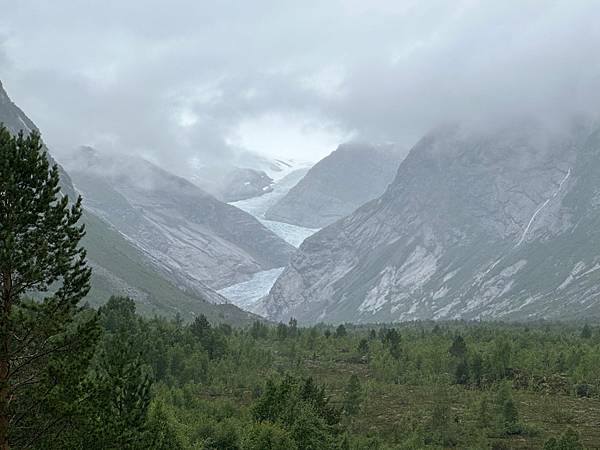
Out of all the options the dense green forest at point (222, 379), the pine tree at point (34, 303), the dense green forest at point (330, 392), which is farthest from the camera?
the dense green forest at point (330, 392)

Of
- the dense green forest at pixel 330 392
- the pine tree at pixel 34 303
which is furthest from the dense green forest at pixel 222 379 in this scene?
the dense green forest at pixel 330 392

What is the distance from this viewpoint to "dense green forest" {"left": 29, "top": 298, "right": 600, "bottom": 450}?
115 feet

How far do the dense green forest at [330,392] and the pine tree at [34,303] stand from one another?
4.34 feet

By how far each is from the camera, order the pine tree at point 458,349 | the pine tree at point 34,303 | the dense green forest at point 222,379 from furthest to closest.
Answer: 1. the pine tree at point 458,349
2. the dense green forest at point 222,379
3. the pine tree at point 34,303

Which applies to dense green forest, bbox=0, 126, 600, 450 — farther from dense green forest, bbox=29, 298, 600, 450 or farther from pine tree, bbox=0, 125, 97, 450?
dense green forest, bbox=29, 298, 600, 450

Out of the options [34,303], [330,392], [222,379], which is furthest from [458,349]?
[34,303]

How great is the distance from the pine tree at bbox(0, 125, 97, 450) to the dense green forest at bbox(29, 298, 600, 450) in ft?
4.34

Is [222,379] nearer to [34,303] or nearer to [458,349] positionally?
[458,349]

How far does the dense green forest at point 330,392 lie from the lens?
1374 inches

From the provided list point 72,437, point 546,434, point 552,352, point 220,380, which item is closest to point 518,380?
point 552,352

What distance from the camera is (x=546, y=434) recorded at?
65.6 metres

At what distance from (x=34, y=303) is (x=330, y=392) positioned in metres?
68.6

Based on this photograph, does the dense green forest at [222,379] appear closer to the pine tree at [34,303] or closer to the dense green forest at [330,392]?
the pine tree at [34,303]

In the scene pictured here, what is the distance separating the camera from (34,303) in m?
26.0
